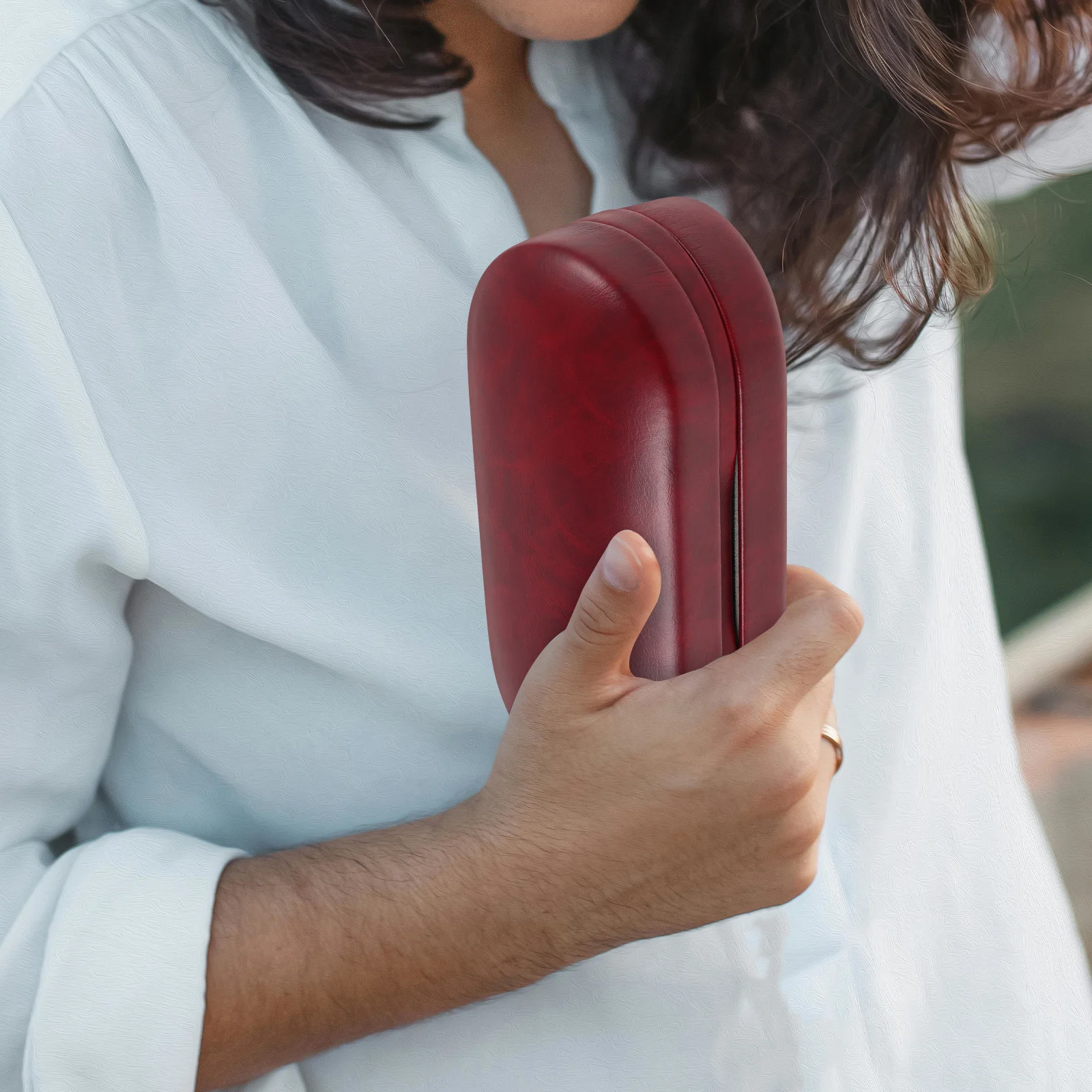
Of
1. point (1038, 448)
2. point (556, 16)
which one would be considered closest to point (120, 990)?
point (556, 16)

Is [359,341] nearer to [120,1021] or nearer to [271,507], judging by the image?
[271,507]

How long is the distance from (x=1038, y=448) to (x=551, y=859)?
241 centimetres

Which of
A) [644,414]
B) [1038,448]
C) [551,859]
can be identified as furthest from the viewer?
[1038,448]

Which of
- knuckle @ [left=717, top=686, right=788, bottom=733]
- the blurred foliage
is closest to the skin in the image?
knuckle @ [left=717, top=686, right=788, bottom=733]

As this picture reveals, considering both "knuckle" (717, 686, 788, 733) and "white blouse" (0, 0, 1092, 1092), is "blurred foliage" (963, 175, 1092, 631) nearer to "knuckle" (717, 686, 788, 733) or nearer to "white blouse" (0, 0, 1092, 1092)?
"white blouse" (0, 0, 1092, 1092)

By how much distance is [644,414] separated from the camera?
0.36 m

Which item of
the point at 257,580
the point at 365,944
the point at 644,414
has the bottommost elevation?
the point at 365,944

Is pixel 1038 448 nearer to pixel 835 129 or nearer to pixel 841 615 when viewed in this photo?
pixel 835 129

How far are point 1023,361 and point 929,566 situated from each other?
1975 mm

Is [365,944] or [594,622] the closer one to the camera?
[594,622]

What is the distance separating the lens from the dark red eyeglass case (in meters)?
0.36

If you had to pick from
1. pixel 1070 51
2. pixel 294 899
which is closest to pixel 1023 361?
pixel 1070 51

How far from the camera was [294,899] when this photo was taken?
0.50m

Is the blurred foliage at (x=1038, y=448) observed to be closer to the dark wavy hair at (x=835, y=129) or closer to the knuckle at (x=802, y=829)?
the dark wavy hair at (x=835, y=129)
